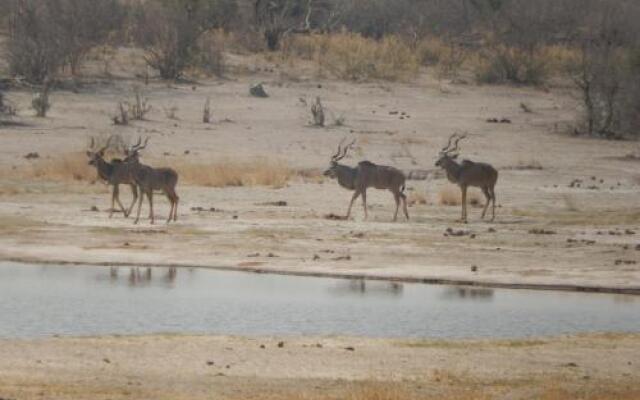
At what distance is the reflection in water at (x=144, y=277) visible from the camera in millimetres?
21938

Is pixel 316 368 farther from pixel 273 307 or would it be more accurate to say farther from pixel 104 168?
pixel 104 168

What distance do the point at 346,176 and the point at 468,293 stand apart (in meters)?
9.33

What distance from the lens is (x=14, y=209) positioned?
28.7m

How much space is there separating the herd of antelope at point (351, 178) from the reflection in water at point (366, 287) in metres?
6.36

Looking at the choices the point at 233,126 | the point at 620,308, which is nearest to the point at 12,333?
the point at 620,308

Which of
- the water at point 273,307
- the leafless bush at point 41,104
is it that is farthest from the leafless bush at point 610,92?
the water at point 273,307

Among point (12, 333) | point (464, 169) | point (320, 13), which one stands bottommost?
point (12, 333)

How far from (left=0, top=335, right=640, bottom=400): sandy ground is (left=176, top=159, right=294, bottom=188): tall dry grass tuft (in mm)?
16118

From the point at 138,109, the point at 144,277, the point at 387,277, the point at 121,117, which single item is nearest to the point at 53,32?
the point at 138,109

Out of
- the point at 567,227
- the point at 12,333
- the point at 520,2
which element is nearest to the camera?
the point at 12,333

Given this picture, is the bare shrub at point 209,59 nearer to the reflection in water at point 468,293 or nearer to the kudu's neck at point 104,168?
the kudu's neck at point 104,168

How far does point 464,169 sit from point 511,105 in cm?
1694

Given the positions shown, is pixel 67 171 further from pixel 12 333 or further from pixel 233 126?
pixel 12 333

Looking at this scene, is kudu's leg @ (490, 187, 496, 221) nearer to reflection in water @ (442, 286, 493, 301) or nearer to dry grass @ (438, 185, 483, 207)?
dry grass @ (438, 185, 483, 207)
